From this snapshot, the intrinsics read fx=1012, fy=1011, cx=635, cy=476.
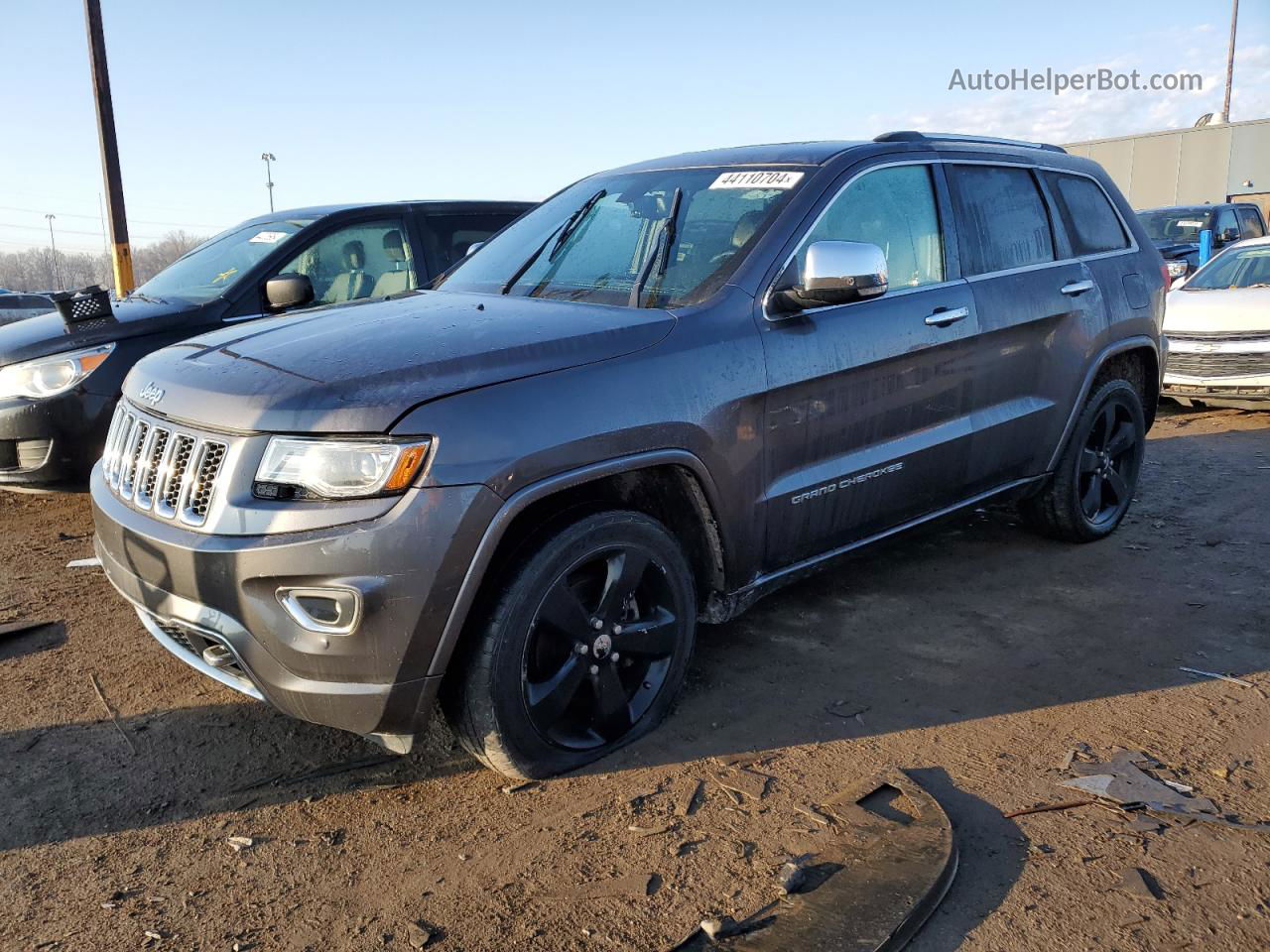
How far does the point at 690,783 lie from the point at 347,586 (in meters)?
1.18

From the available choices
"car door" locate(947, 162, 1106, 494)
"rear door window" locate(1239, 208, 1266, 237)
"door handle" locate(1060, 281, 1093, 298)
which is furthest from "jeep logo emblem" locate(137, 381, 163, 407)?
"rear door window" locate(1239, 208, 1266, 237)

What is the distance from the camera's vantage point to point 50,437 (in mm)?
5121

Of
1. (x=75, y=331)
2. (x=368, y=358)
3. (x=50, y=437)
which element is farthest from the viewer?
(x=75, y=331)

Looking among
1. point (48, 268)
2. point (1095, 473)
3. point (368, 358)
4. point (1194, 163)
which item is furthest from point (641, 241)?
point (48, 268)

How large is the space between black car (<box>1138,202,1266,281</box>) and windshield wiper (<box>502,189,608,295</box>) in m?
13.3

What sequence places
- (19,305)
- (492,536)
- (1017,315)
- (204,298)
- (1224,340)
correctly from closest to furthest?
(492,536) < (1017,315) < (204,298) < (1224,340) < (19,305)

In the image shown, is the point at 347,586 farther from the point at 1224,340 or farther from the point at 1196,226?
the point at 1196,226

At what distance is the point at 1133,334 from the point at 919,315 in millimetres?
1883

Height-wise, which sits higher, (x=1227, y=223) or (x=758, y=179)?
(x=758, y=179)

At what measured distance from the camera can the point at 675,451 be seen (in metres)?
3.06

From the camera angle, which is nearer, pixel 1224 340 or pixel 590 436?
pixel 590 436

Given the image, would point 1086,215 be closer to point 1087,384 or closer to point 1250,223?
point 1087,384

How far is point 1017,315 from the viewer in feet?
14.2

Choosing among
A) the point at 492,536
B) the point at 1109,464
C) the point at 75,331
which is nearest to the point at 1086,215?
the point at 1109,464
